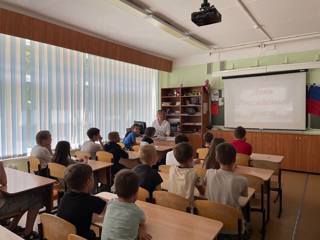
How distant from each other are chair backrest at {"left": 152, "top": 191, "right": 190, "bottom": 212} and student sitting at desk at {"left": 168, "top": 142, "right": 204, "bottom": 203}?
0.19 m

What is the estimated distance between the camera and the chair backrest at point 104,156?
3838 millimetres

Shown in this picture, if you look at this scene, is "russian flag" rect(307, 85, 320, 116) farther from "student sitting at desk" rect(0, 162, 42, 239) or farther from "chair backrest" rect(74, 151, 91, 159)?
"student sitting at desk" rect(0, 162, 42, 239)

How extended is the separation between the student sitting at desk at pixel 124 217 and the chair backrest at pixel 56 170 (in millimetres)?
1747

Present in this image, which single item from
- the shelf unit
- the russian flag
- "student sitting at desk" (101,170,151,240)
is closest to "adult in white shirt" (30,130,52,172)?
"student sitting at desk" (101,170,151,240)

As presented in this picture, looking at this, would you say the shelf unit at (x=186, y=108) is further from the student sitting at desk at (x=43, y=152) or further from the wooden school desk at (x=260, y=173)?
the student sitting at desk at (x=43, y=152)

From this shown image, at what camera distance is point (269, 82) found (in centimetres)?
623

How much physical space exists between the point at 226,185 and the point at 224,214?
35cm

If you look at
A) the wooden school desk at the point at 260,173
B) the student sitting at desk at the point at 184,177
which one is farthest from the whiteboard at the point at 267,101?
the student sitting at desk at the point at 184,177

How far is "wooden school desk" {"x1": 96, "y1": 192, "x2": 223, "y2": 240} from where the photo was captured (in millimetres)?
1522

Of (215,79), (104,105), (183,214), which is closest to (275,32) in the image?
(215,79)

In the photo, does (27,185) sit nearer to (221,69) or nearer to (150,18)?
(150,18)

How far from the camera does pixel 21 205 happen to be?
2609 millimetres

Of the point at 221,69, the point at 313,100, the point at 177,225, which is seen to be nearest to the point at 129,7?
the point at 177,225

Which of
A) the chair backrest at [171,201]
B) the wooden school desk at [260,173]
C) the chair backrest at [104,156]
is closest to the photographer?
the chair backrest at [171,201]
